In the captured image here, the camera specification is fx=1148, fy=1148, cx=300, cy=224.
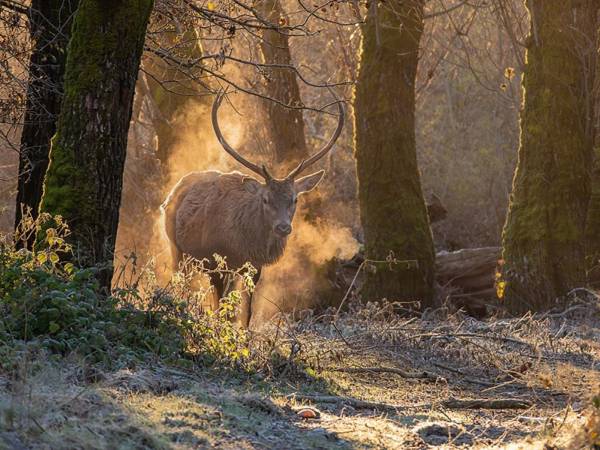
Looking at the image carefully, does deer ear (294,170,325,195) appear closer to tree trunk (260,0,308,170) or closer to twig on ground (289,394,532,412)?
tree trunk (260,0,308,170)

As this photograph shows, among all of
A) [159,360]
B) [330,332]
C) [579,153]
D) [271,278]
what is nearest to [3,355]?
[159,360]

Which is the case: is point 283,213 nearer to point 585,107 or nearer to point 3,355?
point 585,107

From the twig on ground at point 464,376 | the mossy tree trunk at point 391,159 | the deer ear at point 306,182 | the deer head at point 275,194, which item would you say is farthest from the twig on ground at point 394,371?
the deer ear at point 306,182

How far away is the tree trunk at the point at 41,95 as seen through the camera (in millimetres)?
9875

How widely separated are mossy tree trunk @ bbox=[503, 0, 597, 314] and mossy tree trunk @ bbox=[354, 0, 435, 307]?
3.98ft

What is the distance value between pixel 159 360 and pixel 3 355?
114 centimetres

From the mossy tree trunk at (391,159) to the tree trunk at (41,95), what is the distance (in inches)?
202

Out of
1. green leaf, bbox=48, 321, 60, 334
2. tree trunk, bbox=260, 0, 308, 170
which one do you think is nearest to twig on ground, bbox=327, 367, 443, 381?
green leaf, bbox=48, 321, 60, 334

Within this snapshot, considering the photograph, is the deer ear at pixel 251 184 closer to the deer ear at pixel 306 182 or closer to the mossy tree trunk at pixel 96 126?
the deer ear at pixel 306 182

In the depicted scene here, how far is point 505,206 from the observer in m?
26.5

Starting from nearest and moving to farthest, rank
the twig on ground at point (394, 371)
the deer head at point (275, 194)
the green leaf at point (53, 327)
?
1. the green leaf at point (53, 327)
2. the twig on ground at point (394, 371)
3. the deer head at point (275, 194)

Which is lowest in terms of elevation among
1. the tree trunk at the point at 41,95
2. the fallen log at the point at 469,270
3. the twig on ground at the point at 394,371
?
the twig on ground at the point at 394,371

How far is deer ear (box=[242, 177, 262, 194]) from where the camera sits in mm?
14023

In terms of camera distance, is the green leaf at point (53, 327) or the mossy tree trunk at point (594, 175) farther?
the mossy tree trunk at point (594, 175)
